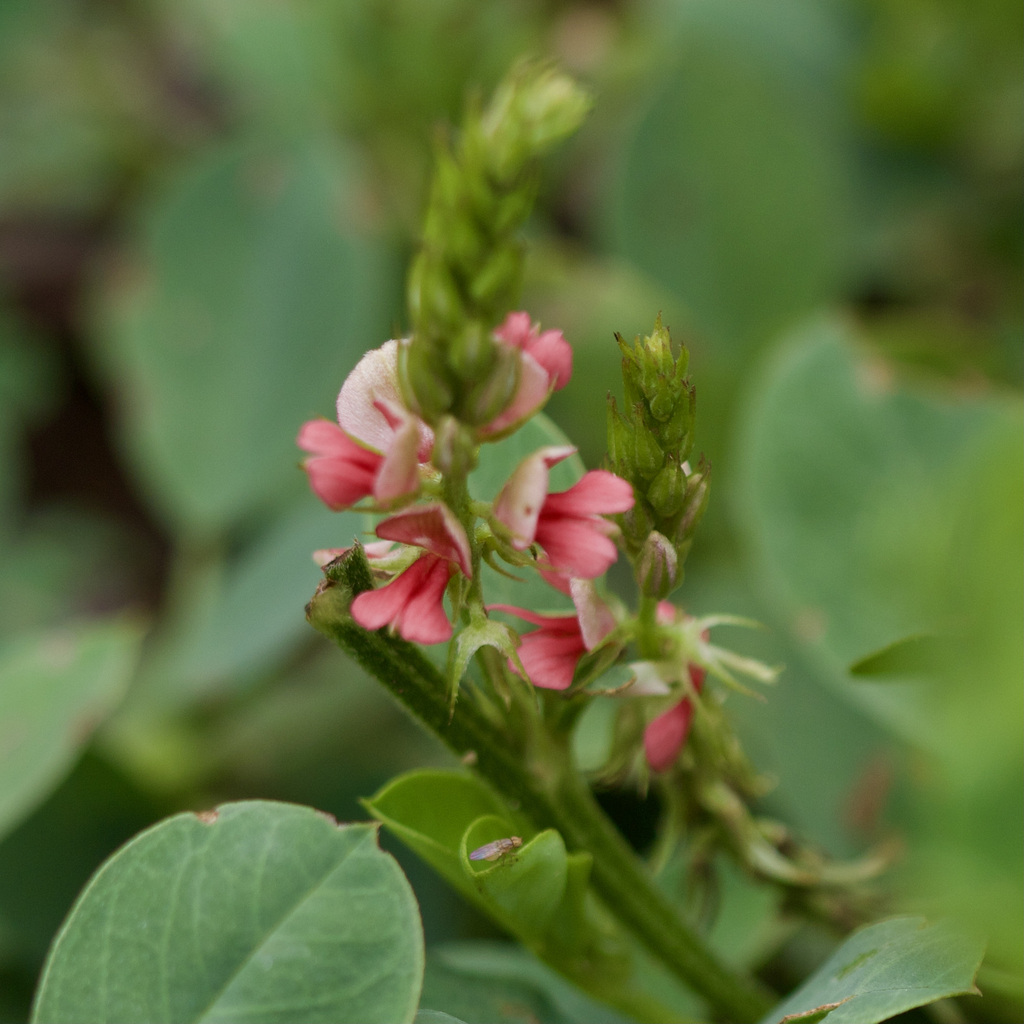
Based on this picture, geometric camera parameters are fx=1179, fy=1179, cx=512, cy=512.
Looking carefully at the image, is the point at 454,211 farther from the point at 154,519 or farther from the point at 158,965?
the point at 154,519

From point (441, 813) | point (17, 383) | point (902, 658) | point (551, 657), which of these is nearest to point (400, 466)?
point (551, 657)

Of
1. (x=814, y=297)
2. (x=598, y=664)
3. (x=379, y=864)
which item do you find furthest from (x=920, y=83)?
(x=379, y=864)

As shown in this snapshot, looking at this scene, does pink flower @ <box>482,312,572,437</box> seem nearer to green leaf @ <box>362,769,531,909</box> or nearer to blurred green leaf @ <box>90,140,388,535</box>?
green leaf @ <box>362,769,531,909</box>

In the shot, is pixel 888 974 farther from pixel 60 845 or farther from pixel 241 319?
pixel 241 319

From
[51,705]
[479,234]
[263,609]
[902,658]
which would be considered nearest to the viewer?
[479,234]

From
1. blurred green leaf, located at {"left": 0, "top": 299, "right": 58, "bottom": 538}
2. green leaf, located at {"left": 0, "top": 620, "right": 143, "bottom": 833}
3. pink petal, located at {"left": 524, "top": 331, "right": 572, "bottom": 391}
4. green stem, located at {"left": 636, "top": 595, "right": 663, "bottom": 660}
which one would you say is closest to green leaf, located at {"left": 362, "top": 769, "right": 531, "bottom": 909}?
green stem, located at {"left": 636, "top": 595, "right": 663, "bottom": 660}

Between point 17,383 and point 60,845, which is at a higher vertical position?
point 17,383
